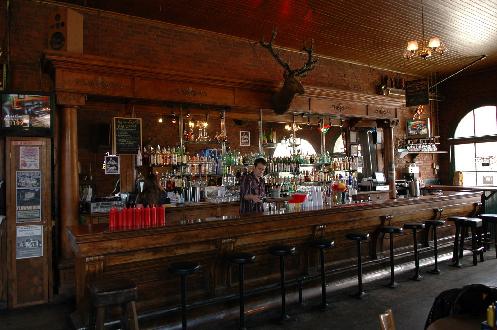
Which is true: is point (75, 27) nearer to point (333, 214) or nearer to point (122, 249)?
point (122, 249)

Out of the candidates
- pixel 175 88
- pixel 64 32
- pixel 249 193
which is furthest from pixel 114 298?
pixel 64 32

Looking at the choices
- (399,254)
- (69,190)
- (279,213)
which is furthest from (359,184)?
(69,190)

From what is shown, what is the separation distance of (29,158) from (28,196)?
512 mm

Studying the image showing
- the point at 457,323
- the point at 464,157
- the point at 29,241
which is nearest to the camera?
the point at 457,323

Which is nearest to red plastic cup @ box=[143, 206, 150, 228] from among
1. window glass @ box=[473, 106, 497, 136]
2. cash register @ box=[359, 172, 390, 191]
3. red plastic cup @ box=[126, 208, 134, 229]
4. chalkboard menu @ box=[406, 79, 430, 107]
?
red plastic cup @ box=[126, 208, 134, 229]

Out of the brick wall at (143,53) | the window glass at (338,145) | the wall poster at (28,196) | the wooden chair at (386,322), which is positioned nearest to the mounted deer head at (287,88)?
the brick wall at (143,53)

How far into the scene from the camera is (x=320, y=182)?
8.62 meters

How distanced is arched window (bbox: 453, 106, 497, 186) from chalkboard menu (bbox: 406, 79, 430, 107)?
3.21m

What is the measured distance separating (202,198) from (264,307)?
3.08 metres

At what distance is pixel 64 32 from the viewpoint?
5.26 metres

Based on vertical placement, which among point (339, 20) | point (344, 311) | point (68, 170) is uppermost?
point (339, 20)

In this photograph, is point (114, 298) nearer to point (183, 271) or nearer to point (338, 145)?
point (183, 271)

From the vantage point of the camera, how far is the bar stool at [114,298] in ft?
10.3

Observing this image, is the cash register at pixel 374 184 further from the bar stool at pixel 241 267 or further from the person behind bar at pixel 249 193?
the bar stool at pixel 241 267
